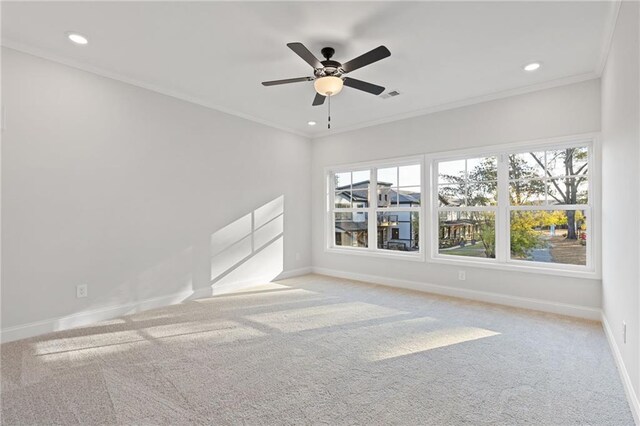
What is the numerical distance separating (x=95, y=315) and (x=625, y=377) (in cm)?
467

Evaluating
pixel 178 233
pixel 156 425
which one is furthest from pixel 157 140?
pixel 156 425

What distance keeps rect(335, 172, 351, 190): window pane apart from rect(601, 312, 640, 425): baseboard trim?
13.1 feet

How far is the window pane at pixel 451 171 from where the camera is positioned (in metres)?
4.60

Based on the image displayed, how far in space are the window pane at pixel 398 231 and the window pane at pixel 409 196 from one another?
159mm

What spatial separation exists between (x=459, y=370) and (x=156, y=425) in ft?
6.74

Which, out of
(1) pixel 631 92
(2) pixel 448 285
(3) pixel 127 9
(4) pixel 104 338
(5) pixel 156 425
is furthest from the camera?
(2) pixel 448 285

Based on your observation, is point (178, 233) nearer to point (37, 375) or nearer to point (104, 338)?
point (104, 338)

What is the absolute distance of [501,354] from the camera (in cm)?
266

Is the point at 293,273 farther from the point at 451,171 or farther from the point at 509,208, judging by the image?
the point at 509,208

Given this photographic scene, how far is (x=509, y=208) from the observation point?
13.7 ft

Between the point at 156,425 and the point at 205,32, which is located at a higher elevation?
the point at 205,32

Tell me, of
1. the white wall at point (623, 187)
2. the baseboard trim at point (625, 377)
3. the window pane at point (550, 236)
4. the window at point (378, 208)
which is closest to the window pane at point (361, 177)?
the window at point (378, 208)

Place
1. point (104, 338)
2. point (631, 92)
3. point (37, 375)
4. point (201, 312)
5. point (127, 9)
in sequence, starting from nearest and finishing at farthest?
point (631, 92)
point (37, 375)
point (127, 9)
point (104, 338)
point (201, 312)

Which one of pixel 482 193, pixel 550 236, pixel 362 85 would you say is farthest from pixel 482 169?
pixel 362 85
